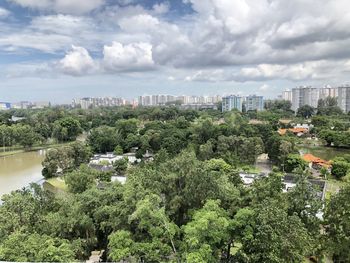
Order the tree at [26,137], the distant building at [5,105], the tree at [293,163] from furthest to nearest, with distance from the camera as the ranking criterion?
the distant building at [5,105], the tree at [26,137], the tree at [293,163]

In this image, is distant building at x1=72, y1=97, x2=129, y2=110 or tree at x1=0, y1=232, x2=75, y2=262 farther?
distant building at x1=72, y1=97, x2=129, y2=110

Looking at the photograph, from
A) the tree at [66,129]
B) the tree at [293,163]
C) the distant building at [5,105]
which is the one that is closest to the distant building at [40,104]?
the distant building at [5,105]

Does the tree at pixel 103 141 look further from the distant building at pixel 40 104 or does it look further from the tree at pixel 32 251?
the distant building at pixel 40 104

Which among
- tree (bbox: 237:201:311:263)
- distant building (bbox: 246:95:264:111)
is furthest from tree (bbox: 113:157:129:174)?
distant building (bbox: 246:95:264:111)

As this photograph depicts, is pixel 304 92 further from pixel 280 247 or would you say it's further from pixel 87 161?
pixel 280 247

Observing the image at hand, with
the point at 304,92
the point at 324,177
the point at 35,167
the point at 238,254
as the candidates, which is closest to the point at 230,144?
the point at 324,177

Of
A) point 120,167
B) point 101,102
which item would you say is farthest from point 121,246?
point 101,102

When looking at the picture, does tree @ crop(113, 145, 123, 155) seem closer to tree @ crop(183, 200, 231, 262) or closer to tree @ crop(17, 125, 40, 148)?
tree @ crop(17, 125, 40, 148)
